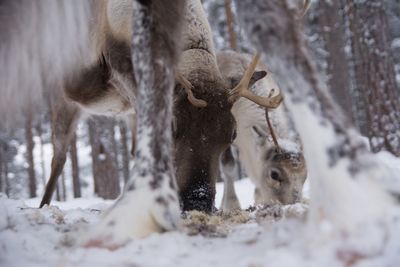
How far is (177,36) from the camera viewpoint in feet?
8.79

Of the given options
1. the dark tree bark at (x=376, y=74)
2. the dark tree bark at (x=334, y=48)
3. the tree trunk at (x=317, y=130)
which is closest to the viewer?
the tree trunk at (x=317, y=130)

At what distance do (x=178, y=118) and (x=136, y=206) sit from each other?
1.85m

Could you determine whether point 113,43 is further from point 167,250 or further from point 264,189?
point 167,250

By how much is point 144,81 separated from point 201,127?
132 cm

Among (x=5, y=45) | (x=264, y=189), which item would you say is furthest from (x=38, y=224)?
(x=264, y=189)

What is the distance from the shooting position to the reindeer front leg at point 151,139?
176 centimetres

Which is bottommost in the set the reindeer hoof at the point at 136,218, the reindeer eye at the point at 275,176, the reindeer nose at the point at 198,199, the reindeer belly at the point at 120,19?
the reindeer eye at the point at 275,176

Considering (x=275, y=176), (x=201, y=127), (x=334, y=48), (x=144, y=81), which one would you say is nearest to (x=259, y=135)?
(x=275, y=176)

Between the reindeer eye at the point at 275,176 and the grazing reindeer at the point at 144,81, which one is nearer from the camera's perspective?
the grazing reindeer at the point at 144,81

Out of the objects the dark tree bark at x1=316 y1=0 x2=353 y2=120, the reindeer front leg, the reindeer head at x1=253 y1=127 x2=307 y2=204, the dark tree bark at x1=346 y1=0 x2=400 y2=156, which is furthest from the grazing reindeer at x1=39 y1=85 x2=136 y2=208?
the dark tree bark at x1=316 y1=0 x2=353 y2=120

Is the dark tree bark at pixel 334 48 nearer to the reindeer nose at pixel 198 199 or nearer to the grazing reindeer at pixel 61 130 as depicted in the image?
the grazing reindeer at pixel 61 130

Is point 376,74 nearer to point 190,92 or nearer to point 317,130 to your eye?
point 190,92

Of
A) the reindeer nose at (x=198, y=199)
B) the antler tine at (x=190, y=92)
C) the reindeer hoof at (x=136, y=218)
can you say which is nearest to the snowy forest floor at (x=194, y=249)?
the reindeer hoof at (x=136, y=218)

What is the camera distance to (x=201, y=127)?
3.57 meters
